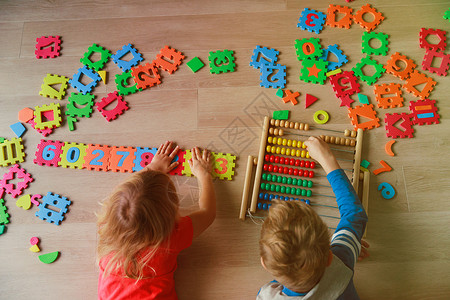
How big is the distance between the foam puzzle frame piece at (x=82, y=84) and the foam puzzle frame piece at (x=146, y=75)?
15 cm

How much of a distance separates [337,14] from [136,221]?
3.80 ft

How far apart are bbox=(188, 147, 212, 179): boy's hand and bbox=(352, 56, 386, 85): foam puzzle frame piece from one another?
2.22ft

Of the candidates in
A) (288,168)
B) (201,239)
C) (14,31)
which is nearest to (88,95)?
(14,31)

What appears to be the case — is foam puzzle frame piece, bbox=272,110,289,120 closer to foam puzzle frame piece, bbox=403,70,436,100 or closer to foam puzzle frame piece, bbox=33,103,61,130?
foam puzzle frame piece, bbox=403,70,436,100

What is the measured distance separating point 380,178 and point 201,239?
2.30 ft

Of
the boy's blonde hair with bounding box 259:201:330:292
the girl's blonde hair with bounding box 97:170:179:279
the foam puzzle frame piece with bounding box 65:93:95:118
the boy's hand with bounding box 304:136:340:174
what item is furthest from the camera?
the foam puzzle frame piece with bounding box 65:93:95:118

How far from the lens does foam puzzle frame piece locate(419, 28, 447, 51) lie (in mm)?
1319

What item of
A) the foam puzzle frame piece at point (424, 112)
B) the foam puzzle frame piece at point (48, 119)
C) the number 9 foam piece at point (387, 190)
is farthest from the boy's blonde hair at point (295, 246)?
the foam puzzle frame piece at point (48, 119)

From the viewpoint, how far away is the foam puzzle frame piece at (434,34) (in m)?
1.32

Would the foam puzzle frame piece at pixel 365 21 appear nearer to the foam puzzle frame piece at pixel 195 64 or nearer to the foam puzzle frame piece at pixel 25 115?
the foam puzzle frame piece at pixel 195 64

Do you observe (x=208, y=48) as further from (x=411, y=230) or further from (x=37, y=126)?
(x=411, y=230)

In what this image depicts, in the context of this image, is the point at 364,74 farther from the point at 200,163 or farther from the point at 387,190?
the point at 200,163

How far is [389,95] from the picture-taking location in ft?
4.19

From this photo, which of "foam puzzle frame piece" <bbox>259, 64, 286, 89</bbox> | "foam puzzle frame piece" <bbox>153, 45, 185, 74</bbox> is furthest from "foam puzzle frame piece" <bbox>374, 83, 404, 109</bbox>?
"foam puzzle frame piece" <bbox>153, 45, 185, 74</bbox>
